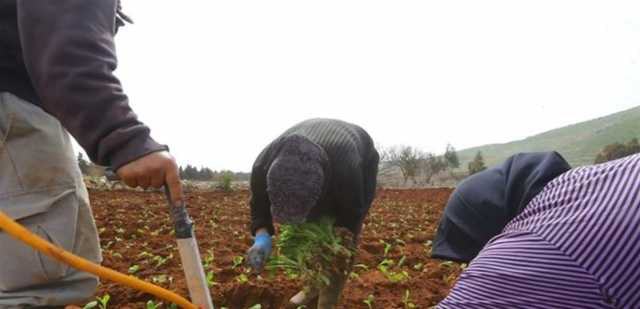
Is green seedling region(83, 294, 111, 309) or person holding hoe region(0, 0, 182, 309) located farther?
green seedling region(83, 294, 111, 309)

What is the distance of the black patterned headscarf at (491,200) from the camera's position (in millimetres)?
1337

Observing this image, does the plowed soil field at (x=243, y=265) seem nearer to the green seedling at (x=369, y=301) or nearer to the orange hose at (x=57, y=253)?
the green seedling at (x=369, y=301)

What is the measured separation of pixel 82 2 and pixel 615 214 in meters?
1.36

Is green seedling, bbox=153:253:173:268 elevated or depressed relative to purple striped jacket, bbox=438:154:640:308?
depressed

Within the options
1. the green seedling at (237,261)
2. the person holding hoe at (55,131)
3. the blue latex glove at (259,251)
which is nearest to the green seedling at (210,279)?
the green seedling at (237,261)

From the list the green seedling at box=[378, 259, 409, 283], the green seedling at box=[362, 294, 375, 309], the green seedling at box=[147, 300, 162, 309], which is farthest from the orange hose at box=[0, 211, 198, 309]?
the green seedling at box=[378, 259, 409, 283]

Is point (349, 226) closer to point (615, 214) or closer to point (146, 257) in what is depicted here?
point (615, 214)

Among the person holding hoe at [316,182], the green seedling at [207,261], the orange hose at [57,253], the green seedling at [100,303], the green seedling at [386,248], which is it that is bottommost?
the green seedling at [386,248]

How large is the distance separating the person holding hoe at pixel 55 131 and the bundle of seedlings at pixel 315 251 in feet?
5.48

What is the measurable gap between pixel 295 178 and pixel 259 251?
2.08 ft

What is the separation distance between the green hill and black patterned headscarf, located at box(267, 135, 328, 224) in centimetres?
4909

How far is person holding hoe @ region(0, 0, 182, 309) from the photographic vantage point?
130 centimetres

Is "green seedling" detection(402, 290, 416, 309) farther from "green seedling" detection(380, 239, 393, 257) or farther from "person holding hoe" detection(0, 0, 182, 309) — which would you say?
"person holding hoe" detection(0, 0, 182, 309)

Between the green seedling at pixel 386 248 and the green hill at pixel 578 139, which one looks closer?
the green seedling at pixel 386 248
